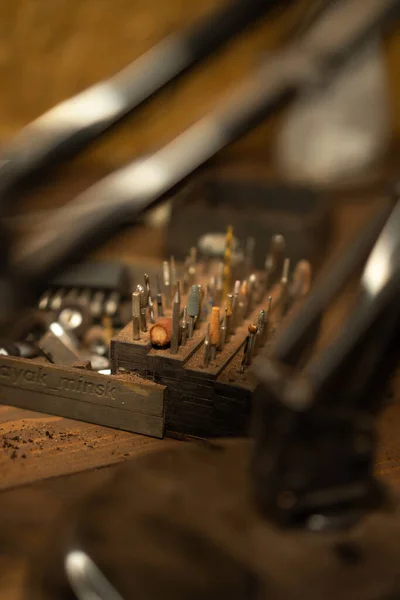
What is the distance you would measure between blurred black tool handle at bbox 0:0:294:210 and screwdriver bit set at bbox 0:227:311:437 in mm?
402

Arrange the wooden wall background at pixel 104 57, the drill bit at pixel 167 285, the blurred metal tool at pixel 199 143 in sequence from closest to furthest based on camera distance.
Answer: the blurred metal tool at pixel 199 143 → the drill bit at pixel 167 285 → the wooden wall background at pixel 104 57

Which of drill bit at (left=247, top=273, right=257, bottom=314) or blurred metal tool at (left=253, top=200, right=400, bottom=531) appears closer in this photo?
blurred metal tool at (left=253, top=200, right=400, bottom=531)

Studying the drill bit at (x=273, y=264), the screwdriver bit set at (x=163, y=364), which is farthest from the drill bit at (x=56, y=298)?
the drill bit at (x=273, y=264)

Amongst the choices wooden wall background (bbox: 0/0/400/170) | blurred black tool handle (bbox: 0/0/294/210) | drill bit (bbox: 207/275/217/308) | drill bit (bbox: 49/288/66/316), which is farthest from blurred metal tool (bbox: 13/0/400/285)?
wooden wall background (bbox: 0/0/400/170)

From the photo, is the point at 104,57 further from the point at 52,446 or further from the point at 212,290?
the point at 52,446

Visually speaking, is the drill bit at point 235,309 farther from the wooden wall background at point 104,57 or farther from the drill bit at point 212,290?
the wooden wall background at point 104,57

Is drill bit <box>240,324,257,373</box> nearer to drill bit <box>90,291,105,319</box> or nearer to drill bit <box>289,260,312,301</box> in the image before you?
drill bit <box>289,260,312,301</box>

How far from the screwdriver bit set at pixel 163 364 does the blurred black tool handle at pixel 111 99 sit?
1.32 feet

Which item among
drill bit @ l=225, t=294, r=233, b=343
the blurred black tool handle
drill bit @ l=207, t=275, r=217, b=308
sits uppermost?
the blurred black tool handle

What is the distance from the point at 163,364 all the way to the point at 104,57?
1309mm

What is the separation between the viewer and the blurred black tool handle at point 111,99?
332 millimetres

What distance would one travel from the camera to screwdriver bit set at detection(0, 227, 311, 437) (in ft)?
2.84

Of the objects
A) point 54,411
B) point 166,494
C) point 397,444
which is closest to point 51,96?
point 54,411

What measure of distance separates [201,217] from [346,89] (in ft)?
1.90
